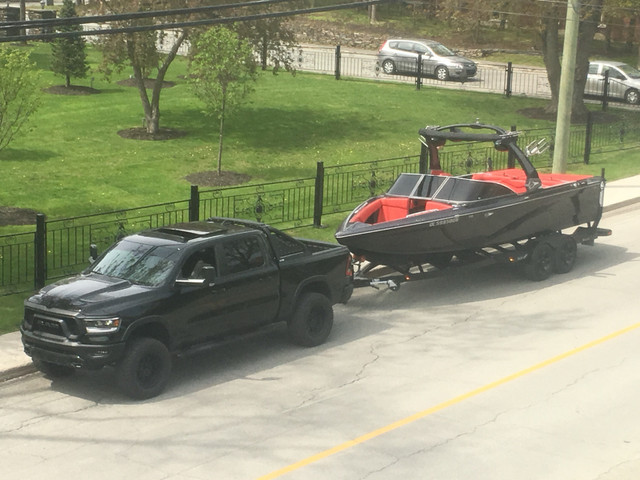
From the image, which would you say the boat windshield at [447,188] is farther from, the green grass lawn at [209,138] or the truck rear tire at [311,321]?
the truck rear tire at [311,321]

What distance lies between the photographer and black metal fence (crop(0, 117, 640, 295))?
18109 mm

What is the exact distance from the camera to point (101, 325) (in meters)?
12.7

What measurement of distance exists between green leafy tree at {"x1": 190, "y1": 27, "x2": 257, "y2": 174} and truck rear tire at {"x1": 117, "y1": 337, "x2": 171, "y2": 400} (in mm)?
14083

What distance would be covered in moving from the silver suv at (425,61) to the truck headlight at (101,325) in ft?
108

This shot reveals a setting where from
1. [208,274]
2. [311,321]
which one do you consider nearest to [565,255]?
[311,321]

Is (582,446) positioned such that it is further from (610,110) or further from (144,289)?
(610,110)

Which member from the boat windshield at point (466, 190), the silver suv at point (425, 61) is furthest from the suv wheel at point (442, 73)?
the boat windshield at point (466, 190)

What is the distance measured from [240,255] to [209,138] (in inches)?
666

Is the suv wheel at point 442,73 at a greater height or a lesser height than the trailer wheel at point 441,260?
greater


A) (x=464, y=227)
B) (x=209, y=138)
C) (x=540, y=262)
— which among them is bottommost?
(x=540, y=262)

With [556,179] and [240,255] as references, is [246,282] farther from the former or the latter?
[556,179]

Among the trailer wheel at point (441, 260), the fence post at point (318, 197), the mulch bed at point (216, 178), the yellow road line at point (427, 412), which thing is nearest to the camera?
the yellow road line at point (427, 412)

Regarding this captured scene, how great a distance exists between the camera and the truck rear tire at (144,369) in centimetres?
1277

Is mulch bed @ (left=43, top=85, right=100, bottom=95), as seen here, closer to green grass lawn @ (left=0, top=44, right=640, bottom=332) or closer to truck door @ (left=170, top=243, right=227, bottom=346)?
green grass lawn @ (left=0, top=44, right=640, bottom=332)
